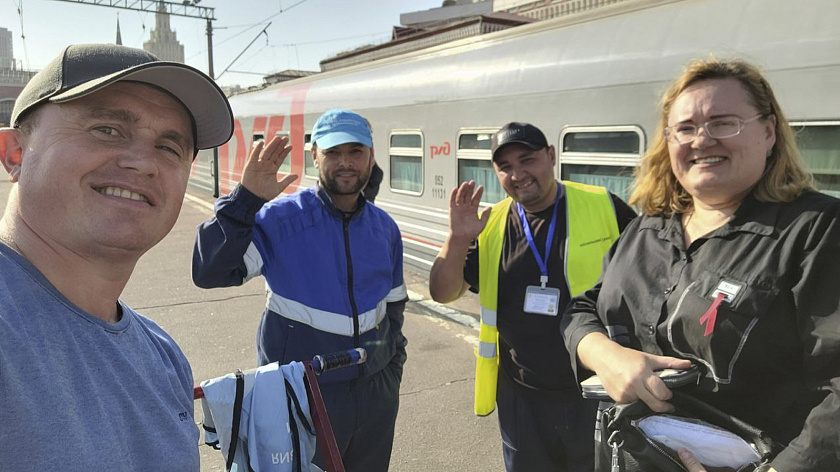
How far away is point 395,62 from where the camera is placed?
7.60 meters

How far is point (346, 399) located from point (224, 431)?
0.80m

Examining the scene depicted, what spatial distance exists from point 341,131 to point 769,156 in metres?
1.79

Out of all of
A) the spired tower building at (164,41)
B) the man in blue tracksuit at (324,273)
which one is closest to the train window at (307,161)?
the man in blue tracksuit at (324,273)

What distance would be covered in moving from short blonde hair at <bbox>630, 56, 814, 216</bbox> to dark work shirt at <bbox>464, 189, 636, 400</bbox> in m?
0.81

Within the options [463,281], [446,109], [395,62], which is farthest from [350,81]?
[463,281]

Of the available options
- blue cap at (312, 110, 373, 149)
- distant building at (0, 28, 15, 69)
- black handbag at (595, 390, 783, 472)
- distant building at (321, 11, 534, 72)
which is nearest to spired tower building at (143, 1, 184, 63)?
distant building at (0, 28, 15, 69)

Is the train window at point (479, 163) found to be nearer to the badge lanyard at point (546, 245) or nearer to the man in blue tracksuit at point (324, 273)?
the badge lanyard at point (546, 245)

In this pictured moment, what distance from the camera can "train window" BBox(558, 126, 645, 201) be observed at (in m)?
4.44

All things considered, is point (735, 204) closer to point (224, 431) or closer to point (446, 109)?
point (224, 431)

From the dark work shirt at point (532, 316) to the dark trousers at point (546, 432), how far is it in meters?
0.06

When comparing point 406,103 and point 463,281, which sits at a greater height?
point 406,103

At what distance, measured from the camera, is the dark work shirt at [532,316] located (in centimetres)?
238

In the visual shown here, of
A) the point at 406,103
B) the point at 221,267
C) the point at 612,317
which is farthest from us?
the point at 406,103

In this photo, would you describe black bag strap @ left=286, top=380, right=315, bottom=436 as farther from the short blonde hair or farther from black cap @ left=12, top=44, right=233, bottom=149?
the short blonde hair
